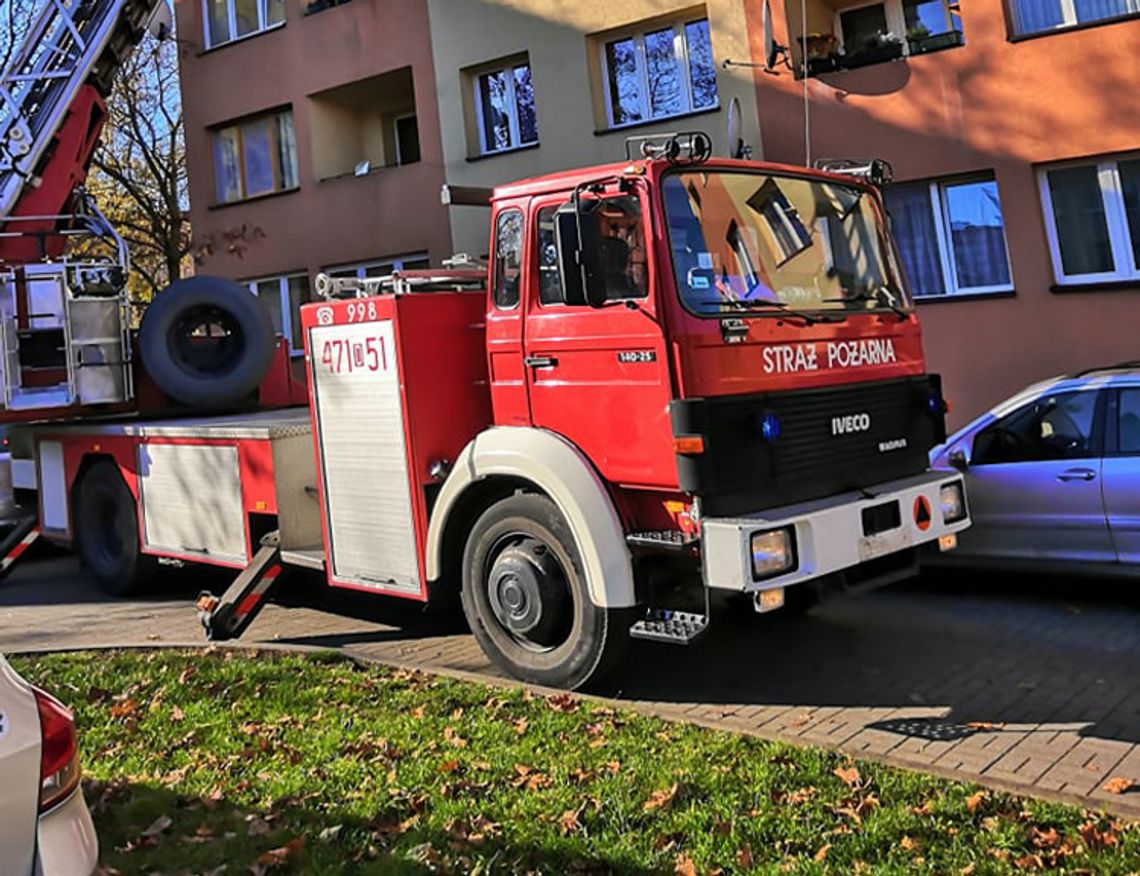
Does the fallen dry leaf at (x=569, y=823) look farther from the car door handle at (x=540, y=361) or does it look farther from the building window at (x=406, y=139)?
the building window at (x=406, y=139)

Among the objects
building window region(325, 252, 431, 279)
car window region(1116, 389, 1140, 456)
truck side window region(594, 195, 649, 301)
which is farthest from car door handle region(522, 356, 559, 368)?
building window region(325, 252, 431, 279)

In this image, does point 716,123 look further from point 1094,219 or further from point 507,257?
point 507,257

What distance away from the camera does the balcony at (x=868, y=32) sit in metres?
12.4

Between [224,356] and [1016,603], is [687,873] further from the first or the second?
[224,356]

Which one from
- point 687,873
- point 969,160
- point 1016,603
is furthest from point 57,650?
point 969,160

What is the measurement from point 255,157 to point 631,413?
15253 millimetres

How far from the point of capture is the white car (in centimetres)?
251

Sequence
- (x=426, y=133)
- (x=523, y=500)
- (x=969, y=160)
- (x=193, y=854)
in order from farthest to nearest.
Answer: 1. (x=426, y=133)
2. (x=969, y=160)
3. (x=523, y=500)
4. (x=193, y=854)

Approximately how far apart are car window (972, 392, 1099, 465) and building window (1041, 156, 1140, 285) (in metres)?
4.80

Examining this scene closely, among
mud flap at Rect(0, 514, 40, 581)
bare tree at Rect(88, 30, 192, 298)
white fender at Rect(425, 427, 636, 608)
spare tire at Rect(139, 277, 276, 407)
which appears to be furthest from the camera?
bare tree at Rect(88, 30, 192, 298)

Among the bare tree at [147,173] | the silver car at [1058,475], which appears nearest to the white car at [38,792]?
the silver car at [1058,475]

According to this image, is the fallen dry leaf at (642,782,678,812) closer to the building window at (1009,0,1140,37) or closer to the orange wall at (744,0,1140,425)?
the orange wall at (744,0,1140,425)

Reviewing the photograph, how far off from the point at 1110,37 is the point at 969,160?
5.77ft

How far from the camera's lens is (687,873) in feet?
11.8
